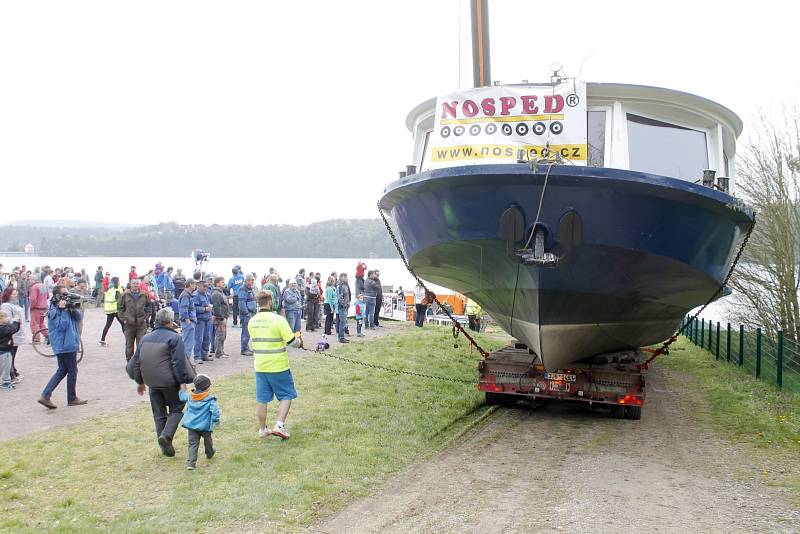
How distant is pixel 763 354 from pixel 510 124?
34.1 feet

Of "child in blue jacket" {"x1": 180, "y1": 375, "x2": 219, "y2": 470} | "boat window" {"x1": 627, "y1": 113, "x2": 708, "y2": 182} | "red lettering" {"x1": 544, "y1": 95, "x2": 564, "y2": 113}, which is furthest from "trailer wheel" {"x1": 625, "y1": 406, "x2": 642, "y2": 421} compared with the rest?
"child in blue jacket" {"x1": 180, "y1": 375, "x2": 219, "y2": 470}

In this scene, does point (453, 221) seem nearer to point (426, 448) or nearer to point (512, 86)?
point (512, 86)

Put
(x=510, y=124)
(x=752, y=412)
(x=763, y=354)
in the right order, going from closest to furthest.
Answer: (x=510, y=124) < (x=752, y=412) < (x=763, y=354)

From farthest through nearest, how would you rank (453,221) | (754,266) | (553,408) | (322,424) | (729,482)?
1. (754,266)
2. (553,408)
3. (322,424)
4. (453,221)
5. (729,482)

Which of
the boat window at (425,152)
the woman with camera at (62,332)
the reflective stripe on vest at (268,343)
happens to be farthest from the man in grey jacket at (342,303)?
the reflective stripe on vest at (268,343)

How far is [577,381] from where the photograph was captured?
8.72 meters

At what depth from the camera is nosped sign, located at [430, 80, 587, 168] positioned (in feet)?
24.0

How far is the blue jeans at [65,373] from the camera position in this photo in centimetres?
834

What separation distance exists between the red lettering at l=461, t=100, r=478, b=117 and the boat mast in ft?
7.30

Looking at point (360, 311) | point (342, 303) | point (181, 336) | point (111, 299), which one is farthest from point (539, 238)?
point (360, 311)

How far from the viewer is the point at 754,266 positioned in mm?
16812

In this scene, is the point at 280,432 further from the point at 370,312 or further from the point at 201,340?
the point at 370,312

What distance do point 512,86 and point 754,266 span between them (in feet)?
39.5

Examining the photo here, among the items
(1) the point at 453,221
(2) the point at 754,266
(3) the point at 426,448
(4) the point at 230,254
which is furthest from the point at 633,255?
(4) the point at 230,254
